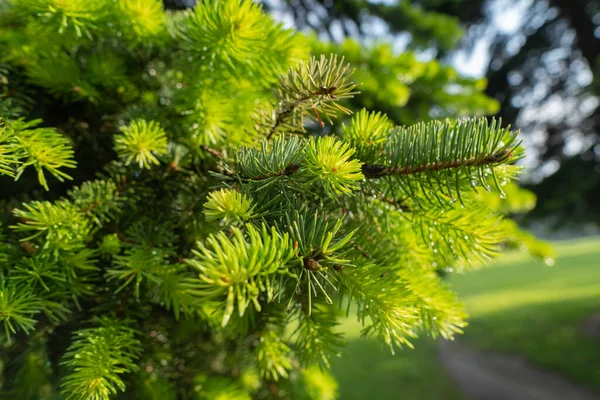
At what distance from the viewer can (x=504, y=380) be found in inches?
293

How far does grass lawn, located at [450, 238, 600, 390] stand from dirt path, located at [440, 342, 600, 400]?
288 mm

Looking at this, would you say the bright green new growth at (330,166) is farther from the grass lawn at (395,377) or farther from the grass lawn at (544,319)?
the grass lawn at (544,319)

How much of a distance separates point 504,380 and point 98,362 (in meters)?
8.64

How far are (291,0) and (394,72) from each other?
1.96 m

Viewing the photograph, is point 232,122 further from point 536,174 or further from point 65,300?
point 536,174

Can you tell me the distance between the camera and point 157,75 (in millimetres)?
825

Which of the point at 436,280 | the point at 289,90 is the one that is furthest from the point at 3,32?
the point at 436,280

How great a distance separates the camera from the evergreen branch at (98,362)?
470 millimetres

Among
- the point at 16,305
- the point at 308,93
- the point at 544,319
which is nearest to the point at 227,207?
the point at 308,93

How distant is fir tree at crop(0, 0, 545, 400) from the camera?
18.0 inches

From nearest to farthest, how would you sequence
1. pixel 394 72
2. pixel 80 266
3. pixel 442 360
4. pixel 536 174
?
1. pixel 80 266
2. pixel 394 72
3. pixel 536 174
4. pixel 442 360

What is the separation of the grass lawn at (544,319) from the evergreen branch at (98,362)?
735 cm

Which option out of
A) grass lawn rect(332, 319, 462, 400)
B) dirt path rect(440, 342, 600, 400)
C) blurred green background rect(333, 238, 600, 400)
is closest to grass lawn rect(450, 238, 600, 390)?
blurred green background rect(333, 238, 600, 400)

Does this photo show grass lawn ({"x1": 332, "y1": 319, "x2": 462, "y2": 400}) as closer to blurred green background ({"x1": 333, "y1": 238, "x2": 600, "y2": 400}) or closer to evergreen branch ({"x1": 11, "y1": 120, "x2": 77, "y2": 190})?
blurred green background ({"x1": 333, "y1": 238, "x2": 600, "y2": 400})
